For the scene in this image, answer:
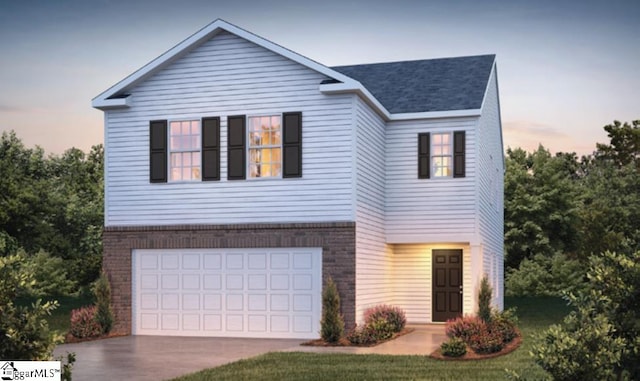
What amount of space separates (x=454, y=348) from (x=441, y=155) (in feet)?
30.0

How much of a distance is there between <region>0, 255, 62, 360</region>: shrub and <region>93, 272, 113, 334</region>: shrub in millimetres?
13804

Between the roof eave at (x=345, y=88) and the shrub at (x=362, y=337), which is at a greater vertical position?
the roof eave at (x=345, y=88)

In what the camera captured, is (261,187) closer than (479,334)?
No

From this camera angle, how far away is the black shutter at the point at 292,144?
21438mm

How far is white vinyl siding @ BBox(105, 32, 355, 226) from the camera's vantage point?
69.6ft

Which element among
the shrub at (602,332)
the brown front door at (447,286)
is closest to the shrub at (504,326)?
the brown front door at (447,286)

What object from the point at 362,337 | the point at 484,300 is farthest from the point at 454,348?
the point at 484,300

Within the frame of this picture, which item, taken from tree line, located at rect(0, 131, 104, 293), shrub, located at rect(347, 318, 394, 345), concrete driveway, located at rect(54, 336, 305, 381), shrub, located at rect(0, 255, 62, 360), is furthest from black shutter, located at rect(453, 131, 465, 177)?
tree line, located at rect(0, 131, 104, 293)

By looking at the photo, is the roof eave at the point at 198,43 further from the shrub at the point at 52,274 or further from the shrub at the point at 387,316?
the shrub at the point at 52,274

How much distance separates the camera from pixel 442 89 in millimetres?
26031

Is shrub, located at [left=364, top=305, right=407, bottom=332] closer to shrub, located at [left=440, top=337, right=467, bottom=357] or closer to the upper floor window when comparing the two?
the upper floor window

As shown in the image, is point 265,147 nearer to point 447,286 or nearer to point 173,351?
point 173,351

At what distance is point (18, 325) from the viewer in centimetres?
853

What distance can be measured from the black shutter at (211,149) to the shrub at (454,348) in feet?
26.5
